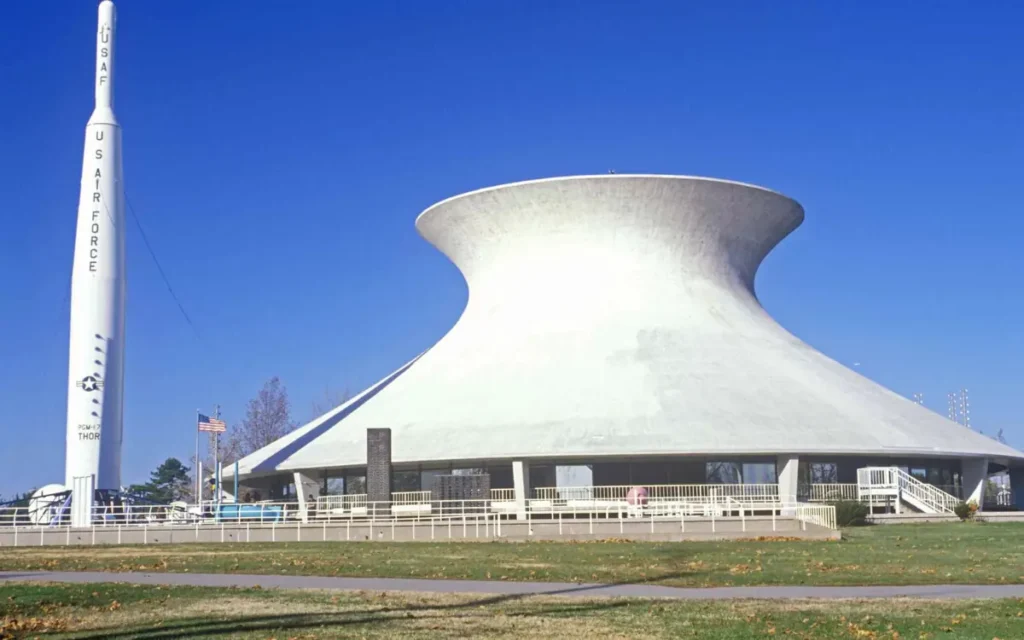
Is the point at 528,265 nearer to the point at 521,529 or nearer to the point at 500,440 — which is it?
the point at 500,440

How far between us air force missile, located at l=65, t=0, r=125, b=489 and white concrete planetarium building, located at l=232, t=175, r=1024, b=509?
5.56 m

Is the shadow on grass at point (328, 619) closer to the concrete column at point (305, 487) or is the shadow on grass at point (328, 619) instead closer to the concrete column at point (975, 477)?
the concrete column at point (305, 487)

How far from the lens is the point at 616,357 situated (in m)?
44.0

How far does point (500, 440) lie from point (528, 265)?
35.2ft

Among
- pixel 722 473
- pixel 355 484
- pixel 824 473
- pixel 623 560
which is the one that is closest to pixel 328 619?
pixel 623 560

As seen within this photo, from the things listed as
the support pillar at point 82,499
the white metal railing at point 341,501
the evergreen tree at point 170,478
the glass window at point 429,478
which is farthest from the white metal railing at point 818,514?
the evergreen tree at point 170,478

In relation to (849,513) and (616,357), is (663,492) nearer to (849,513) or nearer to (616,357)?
(616,357)

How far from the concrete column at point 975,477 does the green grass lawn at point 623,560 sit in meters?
13.3

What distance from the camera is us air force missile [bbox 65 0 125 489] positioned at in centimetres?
4112

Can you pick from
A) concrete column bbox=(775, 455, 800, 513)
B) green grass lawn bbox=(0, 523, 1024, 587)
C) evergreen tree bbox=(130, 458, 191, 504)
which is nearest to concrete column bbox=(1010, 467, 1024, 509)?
concrete column bbox=(775, 455, 800, 513)

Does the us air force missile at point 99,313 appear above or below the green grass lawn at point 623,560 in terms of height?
above

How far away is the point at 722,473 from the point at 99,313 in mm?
21258

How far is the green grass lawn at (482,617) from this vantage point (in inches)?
492

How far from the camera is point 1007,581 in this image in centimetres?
1705
